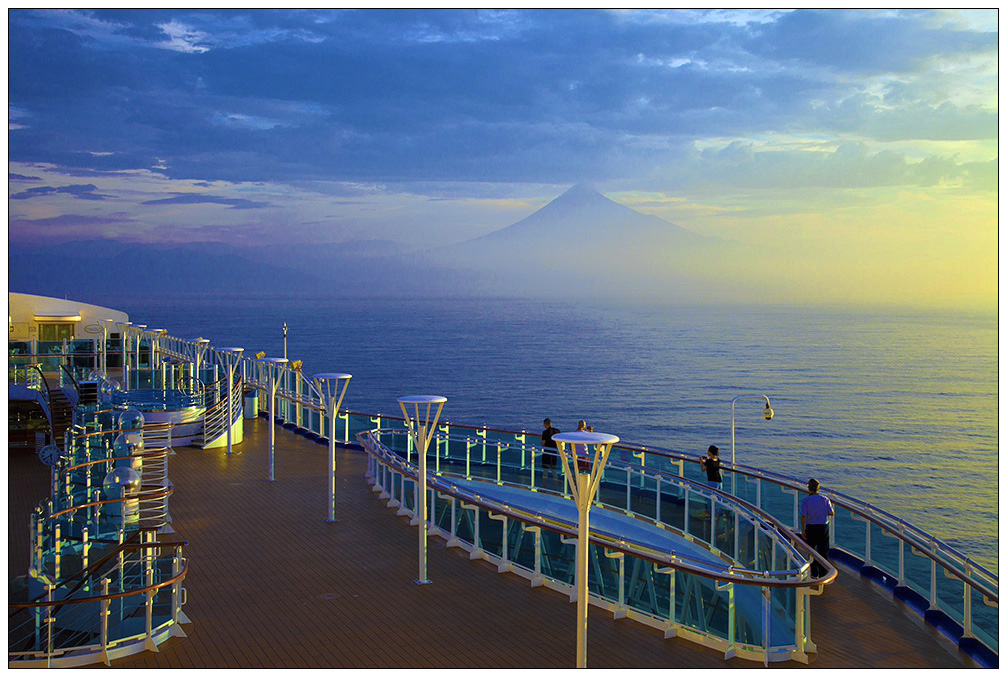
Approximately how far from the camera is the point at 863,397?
72875mm

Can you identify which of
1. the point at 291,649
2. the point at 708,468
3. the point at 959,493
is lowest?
the point at 959,493

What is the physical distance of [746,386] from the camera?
7412 centimetres

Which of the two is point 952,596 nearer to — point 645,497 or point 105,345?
point 645,497

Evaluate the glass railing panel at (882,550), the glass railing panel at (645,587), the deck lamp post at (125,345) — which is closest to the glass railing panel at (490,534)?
the glass railing panel at (645,587)

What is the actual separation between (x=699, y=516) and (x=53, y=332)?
23.5m

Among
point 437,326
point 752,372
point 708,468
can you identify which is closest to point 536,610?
point 708,468

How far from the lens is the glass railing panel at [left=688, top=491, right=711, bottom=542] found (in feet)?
39.1

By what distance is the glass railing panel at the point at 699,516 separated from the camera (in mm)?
11930

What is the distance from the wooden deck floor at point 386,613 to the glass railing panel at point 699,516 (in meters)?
1.89

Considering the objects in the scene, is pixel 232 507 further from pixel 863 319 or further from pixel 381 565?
pixel 863 319

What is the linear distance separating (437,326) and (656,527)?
13321 centimetres

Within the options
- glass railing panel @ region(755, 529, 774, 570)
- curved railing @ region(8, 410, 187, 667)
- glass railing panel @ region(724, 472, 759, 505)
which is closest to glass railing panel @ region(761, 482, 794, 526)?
glass railing panel @ region(724, 472, 759, 505)

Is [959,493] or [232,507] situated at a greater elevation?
[232,507]

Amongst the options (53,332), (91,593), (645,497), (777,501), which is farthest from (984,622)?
(53,332)
